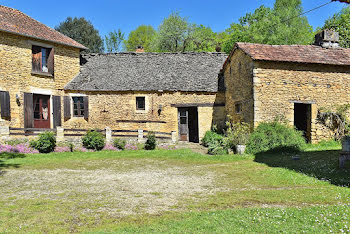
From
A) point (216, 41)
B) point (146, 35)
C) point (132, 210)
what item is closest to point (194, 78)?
point (132, 210)

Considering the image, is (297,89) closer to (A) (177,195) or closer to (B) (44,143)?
(A) (177,195)

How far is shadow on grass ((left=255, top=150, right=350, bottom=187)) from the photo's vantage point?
7.39 m

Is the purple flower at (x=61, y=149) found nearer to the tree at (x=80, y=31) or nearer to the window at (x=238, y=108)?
the window at (x=238, y=108)

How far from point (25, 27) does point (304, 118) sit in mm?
17571

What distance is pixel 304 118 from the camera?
1552 cm

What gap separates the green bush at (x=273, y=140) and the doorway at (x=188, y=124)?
5931 millimetres

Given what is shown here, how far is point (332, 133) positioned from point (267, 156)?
5088 mm

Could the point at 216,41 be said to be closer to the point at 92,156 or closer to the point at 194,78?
the point at 194,78

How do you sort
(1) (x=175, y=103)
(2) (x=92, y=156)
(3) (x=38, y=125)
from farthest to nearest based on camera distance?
(1) (x=175, y=103) < (3) (x=38, y=125) < (2) (x=92, y=156)

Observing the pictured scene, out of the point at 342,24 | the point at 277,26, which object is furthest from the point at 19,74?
the point at 342,24

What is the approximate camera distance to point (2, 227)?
171 inches

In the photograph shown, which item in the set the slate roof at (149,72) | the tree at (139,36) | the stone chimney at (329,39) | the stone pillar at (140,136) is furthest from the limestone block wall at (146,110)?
the tree at (139,36)

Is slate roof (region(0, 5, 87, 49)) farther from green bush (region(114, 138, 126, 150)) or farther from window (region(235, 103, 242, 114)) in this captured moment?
window (region(235, 103, 242, 114))

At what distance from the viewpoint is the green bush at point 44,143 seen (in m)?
13.1
